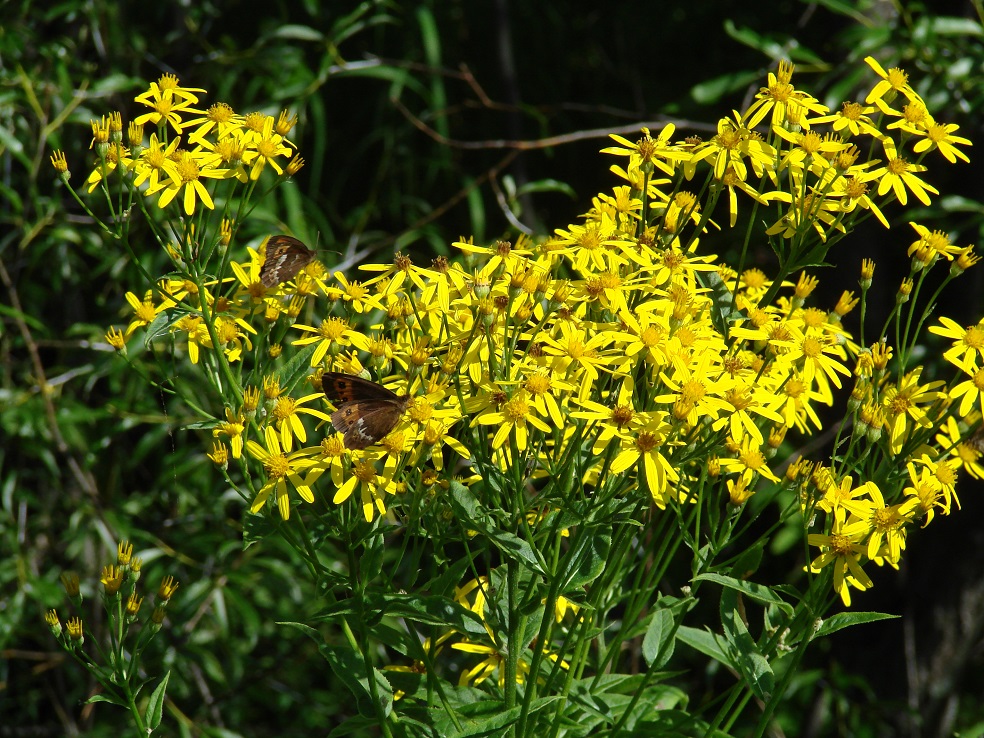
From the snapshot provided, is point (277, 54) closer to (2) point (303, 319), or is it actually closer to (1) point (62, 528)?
(2) point (303, 319)

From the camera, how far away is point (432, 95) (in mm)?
2453

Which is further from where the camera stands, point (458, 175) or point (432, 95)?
point (458, 175)

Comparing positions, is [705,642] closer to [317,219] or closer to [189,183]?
[189,183]

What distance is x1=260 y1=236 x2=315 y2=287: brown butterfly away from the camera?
3.50 ft

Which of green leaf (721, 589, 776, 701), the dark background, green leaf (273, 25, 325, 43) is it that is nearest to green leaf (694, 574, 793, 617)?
green leaf (721, 589, 776, 701)

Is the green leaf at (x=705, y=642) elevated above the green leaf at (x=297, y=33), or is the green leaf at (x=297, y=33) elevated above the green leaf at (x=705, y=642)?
the green leaf at (x=297, y=33)

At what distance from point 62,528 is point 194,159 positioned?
170 centimetres

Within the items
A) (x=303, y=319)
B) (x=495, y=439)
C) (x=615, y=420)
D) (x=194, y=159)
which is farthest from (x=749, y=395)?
(x=303, y=319)

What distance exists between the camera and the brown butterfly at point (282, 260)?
1.07 m

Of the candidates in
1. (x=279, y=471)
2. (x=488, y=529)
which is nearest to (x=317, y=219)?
(x=279, y=471)

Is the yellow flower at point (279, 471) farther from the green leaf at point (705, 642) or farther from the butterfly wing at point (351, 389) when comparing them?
the green leaf at point (705, 642)

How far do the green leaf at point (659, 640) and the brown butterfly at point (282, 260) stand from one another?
0.51 metres

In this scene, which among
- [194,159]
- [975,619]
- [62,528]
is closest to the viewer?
[194,159]

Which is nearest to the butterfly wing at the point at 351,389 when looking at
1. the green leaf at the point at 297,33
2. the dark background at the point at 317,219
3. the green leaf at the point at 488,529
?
the green leaf at the point at 488,529
